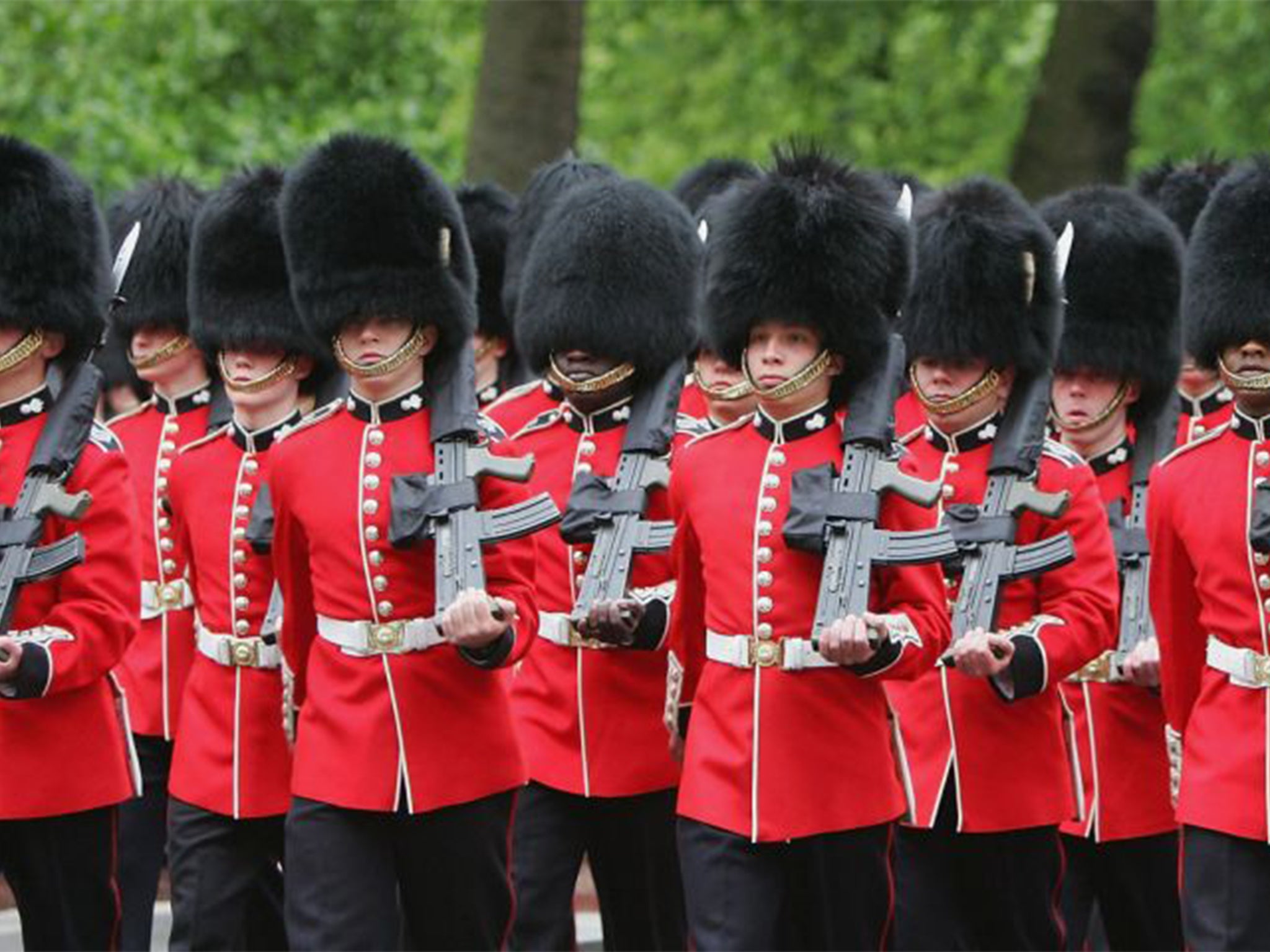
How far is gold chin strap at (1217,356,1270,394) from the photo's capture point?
6352mm

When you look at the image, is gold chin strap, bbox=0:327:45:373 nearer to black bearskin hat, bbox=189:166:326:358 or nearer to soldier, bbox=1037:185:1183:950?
black bearskin hat, bbox=189:166:326:358

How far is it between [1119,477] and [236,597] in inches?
89.2

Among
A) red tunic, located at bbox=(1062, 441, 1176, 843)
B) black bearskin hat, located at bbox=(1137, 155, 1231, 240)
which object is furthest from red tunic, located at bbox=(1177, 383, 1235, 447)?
black bearskin hat, located at bbox=(1137, 155, 1231, 240)

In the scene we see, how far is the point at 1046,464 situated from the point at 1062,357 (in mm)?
945

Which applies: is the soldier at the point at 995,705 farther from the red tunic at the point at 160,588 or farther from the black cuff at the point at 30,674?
the black cuff at the point at 30,674

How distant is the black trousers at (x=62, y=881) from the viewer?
6.43 meters

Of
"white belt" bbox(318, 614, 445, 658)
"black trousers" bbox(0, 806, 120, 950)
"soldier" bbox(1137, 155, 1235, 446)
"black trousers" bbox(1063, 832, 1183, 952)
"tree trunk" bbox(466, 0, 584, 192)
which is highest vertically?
"white belt" bbox(318, 614, 445, 658)

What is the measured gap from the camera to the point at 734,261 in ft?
21.8

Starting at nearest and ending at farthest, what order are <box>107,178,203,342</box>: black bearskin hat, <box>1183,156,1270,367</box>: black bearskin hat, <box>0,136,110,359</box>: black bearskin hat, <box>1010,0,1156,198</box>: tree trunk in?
<box>1183,156,1270,367</box>: black bearskin hat → <box>0,136,110,359</box>: black bearskin hat → <box>107,178,203,342</box>: black bearskin hat → <box>1010,0,1156,198</box>: tree trunk

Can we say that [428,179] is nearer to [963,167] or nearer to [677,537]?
[677,537]

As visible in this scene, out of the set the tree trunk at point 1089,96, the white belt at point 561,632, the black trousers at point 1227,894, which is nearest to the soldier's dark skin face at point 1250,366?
the black trousers at point 1227,894

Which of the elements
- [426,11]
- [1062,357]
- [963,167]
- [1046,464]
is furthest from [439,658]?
[963,167]

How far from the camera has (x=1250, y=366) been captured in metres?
6.46

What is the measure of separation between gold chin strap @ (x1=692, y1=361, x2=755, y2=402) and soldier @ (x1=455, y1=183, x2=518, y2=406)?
3.97 ft
